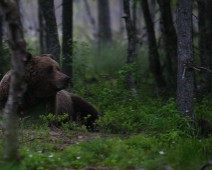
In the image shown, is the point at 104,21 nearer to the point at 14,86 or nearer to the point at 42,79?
the point at 42,79

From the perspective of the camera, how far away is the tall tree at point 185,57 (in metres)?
8.02

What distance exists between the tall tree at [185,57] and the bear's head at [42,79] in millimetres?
2202

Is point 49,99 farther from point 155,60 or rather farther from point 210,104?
point 155,60

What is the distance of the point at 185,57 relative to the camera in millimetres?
8039

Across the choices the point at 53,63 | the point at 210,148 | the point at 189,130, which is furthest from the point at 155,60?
the point at 210,148

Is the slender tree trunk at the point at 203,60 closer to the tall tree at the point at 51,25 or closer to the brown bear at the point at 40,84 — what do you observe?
the tall tree at the point at 51,25

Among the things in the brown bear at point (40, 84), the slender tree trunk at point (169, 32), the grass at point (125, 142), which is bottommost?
the grass at point (125, 142)

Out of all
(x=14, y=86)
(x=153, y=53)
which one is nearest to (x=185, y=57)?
(x=14, y=86)

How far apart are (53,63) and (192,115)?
9.49 ft

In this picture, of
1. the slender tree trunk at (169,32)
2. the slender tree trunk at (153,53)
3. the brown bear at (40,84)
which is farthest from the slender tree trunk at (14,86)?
the slender tree trunk at (153,53)

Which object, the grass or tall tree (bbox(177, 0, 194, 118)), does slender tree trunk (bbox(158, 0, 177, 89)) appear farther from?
tall tree (bbox(177, 0, 194, 118))

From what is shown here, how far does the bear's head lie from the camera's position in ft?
29.0

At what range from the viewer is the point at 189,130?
782cm

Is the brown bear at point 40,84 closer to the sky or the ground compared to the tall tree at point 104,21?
closer to the ground
